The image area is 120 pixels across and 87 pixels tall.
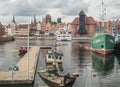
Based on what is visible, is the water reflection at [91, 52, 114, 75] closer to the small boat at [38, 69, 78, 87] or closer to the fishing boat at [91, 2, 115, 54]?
the fishing boat at [91, 2, 115, 54]

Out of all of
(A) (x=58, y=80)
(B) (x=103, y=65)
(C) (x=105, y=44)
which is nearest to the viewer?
(A) (x=58, y=80)

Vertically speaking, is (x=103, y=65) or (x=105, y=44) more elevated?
(x=105, y=44)

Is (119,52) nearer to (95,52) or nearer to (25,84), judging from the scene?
(95,52)

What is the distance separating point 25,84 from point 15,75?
5.24 metres

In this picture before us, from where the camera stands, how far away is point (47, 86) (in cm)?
4778

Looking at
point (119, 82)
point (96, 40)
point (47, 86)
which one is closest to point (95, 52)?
point (96, 40)

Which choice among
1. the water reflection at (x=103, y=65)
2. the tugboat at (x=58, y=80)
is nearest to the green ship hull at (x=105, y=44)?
the water reflection at (x=103, y=65)

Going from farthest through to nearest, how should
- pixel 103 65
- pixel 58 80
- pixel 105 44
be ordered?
pixel 105 44 < pixel 103 65 < pixel 58 80

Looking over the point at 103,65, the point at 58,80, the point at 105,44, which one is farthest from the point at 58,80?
the point at 105,44

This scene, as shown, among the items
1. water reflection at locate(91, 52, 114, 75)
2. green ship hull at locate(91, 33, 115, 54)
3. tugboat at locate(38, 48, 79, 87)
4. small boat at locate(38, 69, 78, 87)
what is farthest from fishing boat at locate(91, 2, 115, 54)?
small boat at locate(38, 69, 78, 87)

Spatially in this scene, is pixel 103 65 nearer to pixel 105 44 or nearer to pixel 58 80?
pixel 105 44

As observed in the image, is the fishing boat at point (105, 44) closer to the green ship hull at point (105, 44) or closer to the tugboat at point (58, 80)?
the green ship hull at point (105, 44)

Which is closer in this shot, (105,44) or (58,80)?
(58,80)

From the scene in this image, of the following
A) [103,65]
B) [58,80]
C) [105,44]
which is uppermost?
[105,44]
